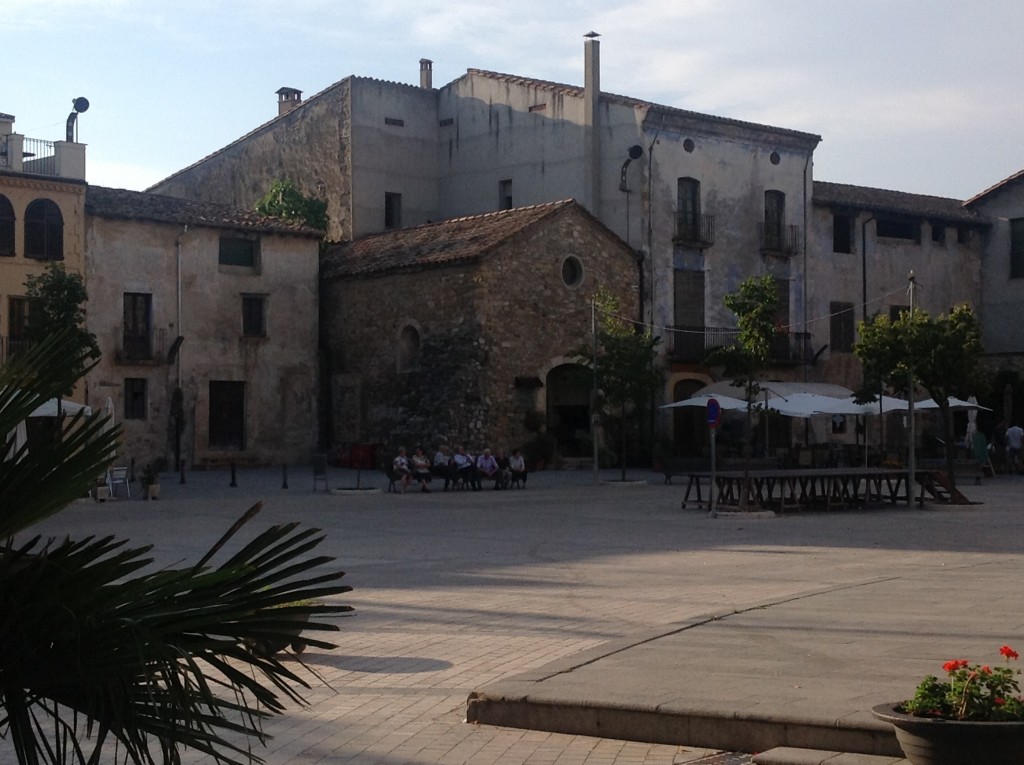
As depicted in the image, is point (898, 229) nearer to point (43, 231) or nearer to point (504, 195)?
point (504, 195)


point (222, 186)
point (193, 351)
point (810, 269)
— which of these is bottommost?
point (193, 351)

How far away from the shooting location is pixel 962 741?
5820mm

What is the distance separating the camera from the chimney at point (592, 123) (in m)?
43.0

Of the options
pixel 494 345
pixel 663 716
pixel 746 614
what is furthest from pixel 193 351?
pixel 663 716

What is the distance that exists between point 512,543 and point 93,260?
73.5ft

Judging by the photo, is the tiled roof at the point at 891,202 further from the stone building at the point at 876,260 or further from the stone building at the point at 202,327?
the stone building at the point at 202,327

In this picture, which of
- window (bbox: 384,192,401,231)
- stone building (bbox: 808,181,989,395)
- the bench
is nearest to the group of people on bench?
the bench

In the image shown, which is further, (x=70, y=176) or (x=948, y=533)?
(x=70, y=176)

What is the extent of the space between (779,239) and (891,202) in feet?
19.1

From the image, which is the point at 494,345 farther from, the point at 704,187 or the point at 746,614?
the point at 746,614

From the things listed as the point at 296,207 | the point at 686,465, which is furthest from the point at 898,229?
the point at 296,207

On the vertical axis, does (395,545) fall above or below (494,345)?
below

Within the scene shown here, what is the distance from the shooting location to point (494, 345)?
38.4 meters

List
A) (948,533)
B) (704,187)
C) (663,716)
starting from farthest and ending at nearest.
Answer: (704,187), (948,533), (663,716)
